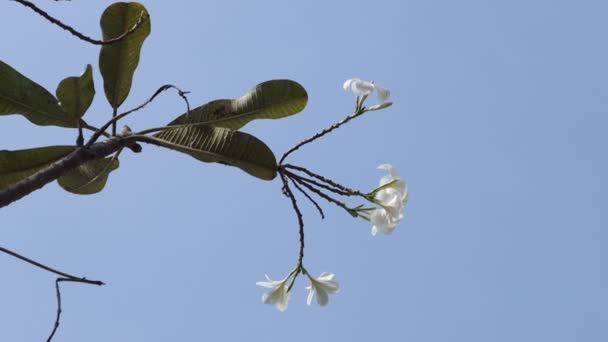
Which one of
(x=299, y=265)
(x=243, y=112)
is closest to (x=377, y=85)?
(x=243, y=112)

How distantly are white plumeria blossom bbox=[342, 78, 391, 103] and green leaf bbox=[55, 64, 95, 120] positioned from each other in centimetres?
86

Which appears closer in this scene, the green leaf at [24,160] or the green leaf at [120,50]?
the green leaf at [24,160]

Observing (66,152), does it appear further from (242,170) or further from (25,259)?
(25,259)

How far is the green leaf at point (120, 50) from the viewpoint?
2.54 metres

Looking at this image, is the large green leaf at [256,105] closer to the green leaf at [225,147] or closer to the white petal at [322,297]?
the green leaf at [225,147]

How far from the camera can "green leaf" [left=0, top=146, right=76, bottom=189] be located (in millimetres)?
2354

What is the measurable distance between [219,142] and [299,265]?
50 centimetres

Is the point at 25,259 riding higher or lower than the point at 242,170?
lower

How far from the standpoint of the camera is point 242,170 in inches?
94.7

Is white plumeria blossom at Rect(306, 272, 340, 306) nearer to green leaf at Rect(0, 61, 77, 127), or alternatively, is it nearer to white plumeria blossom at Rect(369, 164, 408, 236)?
white plumeria blossom at Rect(369, 164, 408, 236)

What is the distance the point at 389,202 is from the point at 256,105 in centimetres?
59

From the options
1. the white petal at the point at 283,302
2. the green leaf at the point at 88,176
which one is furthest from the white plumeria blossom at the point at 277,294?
the green leaf at the point at 88,176

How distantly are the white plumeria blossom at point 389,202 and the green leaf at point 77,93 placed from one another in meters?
1.01

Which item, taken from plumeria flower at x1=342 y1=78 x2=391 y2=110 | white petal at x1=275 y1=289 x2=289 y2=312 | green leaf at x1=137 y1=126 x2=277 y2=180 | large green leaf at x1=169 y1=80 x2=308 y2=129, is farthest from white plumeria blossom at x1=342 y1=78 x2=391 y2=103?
white petal at x1=275 y1=289 x2=289 y2=312
